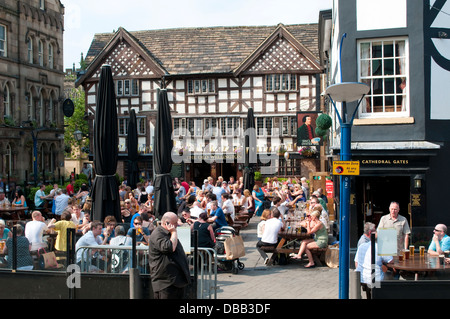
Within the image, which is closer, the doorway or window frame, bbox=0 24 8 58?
the doorway

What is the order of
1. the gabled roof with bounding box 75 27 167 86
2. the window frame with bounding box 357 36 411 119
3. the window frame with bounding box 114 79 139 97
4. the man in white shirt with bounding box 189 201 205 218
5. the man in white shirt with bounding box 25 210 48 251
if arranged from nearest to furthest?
the man in white shirt with bounding box 25 210 48 251 → the window frame with bounding box 357 36 411 119 → the man in white shirt with bounding box 189 201 205 218 → the gabled roof with bounding box 75 27 167 86 → the window frame with bounding box 114 79 139 97

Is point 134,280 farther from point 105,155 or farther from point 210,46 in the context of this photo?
point 210,46

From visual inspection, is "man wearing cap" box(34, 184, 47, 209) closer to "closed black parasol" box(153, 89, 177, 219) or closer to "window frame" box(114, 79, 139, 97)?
"closed black parasol" box(153, 89, 177, 219)

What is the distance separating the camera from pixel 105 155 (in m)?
13.1

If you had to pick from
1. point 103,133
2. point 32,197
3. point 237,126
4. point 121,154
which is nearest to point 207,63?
point 237,126

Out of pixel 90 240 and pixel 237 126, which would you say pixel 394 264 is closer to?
pixel 90 240

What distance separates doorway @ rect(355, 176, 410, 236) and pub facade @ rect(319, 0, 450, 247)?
723mm

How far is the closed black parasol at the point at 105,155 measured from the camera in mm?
12812

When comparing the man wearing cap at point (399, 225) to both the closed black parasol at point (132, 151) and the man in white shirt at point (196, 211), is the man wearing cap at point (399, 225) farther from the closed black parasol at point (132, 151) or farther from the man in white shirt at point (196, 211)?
the closed black parasol at point (132, 151)

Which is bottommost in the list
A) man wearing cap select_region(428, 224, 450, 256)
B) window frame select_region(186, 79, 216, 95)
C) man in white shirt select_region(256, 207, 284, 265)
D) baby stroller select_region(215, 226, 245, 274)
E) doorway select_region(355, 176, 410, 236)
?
baby stroller select_region(215, 226, 245, 274)

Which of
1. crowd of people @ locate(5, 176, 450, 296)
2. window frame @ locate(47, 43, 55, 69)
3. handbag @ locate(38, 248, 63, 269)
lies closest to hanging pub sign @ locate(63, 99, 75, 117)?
window frame @ locate(47, 43, 55, 69)

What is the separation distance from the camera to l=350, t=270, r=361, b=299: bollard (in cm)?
799

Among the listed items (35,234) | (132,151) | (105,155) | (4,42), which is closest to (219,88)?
(4,42)

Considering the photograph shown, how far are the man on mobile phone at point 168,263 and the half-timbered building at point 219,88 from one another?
29.4m
